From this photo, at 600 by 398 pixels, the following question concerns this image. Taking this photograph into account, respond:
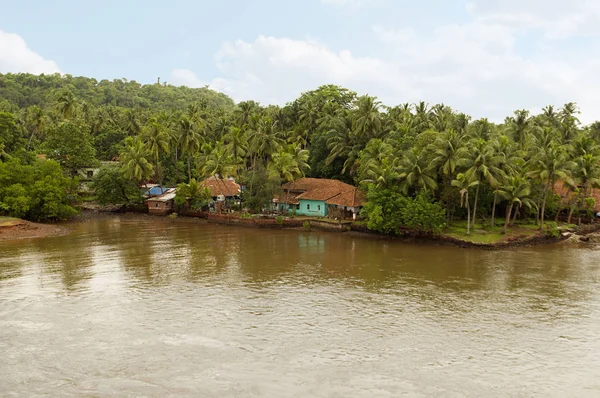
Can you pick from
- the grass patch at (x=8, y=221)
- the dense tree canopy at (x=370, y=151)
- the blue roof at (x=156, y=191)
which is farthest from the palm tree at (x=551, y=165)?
the grass patch at (x=8, y=221)

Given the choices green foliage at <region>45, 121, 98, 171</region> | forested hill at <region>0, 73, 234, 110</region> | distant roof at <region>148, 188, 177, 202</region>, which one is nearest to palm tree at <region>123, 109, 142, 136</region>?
green foliage at <region>45, 121, 98, 171</region>

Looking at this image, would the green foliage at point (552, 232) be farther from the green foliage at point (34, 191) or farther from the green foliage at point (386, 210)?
the green foliage at point (34, 191)

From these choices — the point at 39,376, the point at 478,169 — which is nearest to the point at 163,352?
the point at 39,376

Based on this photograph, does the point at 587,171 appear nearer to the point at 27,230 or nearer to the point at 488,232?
the point at 488,232

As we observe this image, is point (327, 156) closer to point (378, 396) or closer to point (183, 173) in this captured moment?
point (183, 173)

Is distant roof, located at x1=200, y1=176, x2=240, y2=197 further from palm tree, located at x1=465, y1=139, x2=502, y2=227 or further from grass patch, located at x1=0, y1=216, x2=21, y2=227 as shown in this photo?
palm tree, located at x1=465, y1=139, x2=502, y2=227
